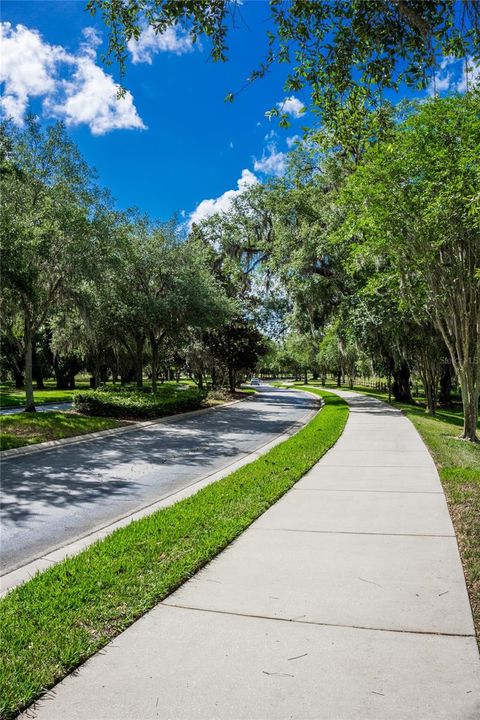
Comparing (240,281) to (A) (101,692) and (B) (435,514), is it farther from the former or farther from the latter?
(A) (101,692)

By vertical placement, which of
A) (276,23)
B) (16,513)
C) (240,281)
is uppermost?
(240,281)

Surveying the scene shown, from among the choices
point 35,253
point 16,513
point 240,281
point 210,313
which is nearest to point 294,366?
point 240,281

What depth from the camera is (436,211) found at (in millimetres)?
11586

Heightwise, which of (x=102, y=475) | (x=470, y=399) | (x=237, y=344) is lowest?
(x=102, y=475)

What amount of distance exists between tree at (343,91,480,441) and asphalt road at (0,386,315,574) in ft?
20.2

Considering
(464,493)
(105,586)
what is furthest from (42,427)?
(464,493)

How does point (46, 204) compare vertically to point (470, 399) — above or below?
above

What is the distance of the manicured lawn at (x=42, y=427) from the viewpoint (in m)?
12.0

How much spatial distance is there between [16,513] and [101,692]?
14.6 ft

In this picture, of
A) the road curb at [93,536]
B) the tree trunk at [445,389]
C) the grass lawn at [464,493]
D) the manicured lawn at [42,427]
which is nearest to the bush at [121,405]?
the manicured lawn at [42,427]

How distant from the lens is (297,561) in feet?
14.0

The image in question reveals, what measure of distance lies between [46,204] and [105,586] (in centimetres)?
1468

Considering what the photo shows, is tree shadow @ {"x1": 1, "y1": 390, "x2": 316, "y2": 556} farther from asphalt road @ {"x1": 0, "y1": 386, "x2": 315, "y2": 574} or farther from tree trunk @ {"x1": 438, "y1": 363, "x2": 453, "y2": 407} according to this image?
tree trunk @ {"x1": 438, "y1": 363, "x2": 453, "y2": 407}

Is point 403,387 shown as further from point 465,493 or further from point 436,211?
point 465,493
